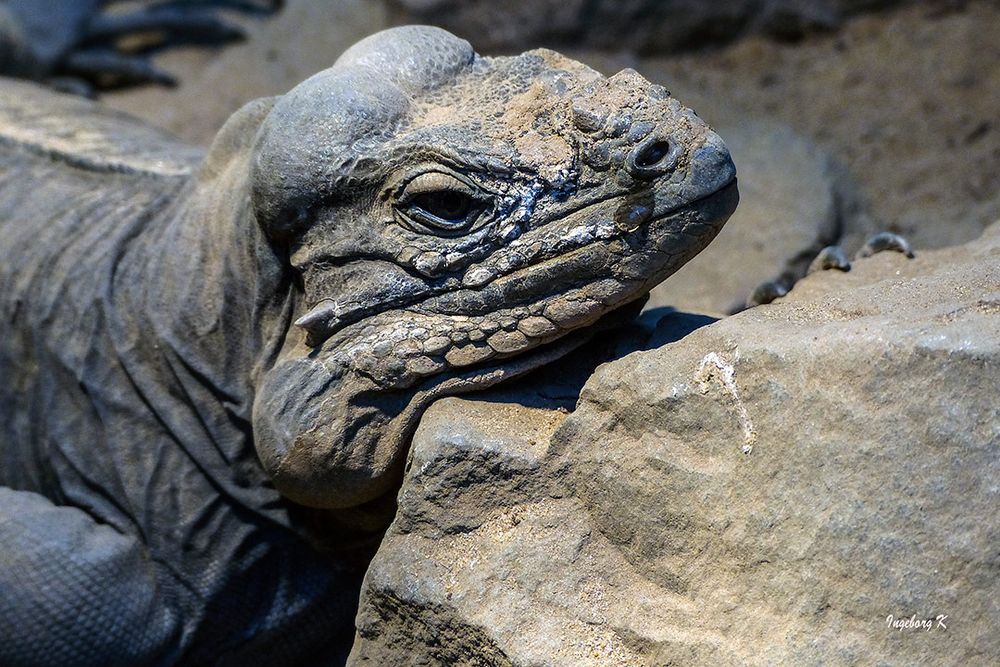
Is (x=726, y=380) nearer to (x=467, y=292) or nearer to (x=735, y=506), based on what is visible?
(x=735, y=506)

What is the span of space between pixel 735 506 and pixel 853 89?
440 cm

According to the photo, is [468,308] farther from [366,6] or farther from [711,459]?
[366,6]

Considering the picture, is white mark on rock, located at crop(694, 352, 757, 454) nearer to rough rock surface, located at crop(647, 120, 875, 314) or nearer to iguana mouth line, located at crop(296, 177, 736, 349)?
iguana mouth line, located at crop(296, 177, 736, 349)

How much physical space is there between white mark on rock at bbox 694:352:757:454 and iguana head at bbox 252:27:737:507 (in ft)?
0.87

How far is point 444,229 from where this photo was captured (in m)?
2.92

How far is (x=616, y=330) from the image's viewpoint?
10.0 feet

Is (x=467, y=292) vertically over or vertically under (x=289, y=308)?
over

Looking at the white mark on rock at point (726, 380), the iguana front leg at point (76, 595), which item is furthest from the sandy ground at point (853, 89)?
the iguana front leg at point (76, 595)

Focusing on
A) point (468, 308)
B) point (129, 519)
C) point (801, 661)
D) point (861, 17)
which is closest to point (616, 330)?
→ point (468, 308)

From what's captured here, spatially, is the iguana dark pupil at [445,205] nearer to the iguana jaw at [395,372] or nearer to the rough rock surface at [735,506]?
the iguana jaw at [395,372]

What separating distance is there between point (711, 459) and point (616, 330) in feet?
1.78

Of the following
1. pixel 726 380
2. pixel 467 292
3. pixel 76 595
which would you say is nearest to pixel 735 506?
pixel 726 380
